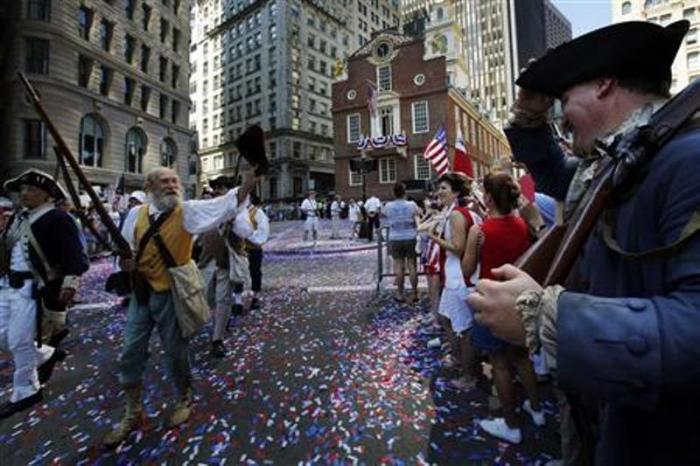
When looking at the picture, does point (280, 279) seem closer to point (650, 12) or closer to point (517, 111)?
point (517, 111)

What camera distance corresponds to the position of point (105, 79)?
28.7 meters

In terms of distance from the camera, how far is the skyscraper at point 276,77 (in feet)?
171

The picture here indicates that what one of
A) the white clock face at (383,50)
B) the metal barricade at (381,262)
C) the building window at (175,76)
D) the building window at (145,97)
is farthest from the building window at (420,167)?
the metal barricade at (381,262)

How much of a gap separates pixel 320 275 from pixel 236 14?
62.5 m

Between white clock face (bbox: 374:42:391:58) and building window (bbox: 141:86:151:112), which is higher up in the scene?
white clock face (bbox: 374:42:391:58)

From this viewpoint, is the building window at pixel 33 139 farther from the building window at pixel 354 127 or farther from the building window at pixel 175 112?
the building window at pixel 354 127

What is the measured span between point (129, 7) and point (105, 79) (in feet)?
24.5

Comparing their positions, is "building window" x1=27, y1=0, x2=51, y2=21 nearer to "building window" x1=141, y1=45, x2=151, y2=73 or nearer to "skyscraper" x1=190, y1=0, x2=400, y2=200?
"building window" x1=141, y1=45, x2=151, y2=73

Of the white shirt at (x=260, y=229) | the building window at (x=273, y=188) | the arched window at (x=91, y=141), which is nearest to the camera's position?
the white shirt at (x=260, y=229)

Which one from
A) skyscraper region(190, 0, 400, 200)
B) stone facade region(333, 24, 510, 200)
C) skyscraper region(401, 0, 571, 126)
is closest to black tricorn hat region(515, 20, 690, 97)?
stone facade region(333, 24, 510, 200)

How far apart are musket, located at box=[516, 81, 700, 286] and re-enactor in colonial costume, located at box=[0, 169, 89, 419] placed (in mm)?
4497

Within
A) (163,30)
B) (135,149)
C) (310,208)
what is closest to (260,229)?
(310,208)

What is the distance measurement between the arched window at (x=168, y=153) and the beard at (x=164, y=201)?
34.1 metres

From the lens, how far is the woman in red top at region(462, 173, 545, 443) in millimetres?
3012
